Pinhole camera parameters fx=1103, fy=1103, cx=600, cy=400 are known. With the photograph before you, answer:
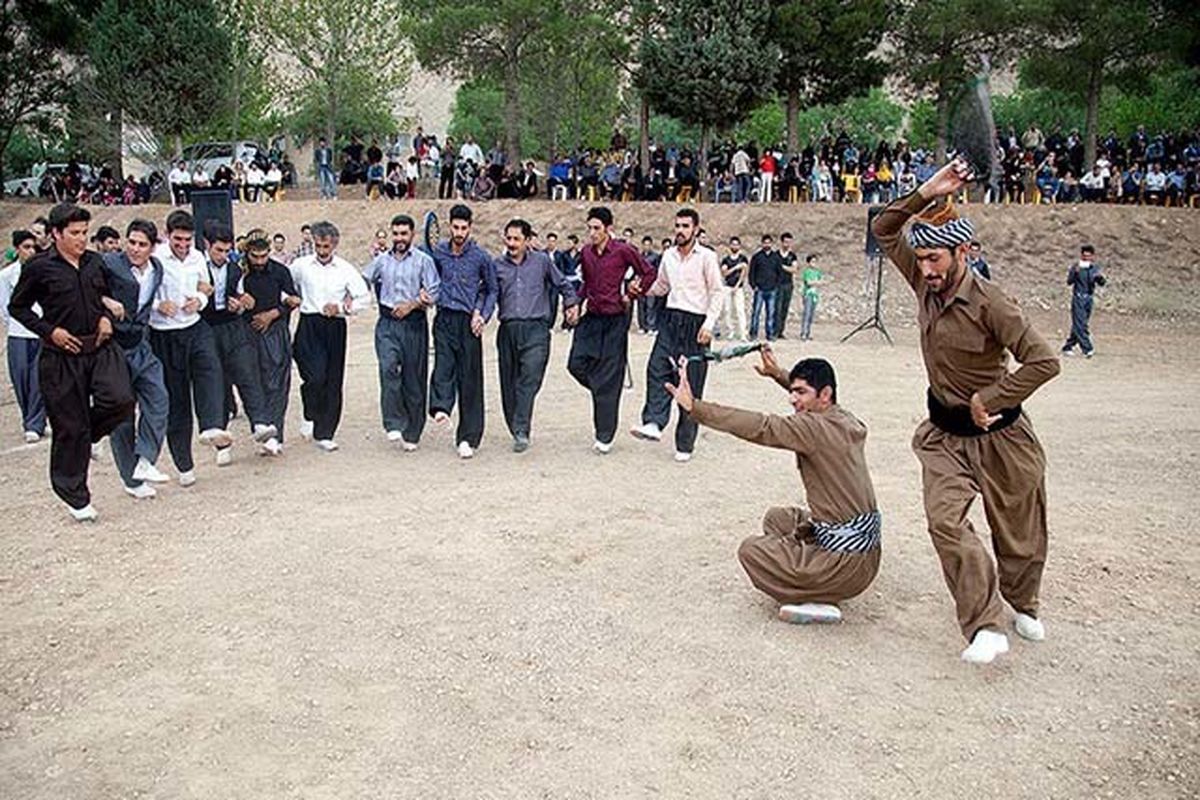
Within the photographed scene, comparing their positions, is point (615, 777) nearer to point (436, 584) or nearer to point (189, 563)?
point (436, 584)

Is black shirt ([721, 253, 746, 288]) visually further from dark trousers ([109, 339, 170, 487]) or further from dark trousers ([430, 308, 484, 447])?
dark trousers ([109, 339, 170, 487])

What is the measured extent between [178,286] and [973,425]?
5648 mm

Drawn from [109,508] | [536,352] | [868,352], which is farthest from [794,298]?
[109,508]

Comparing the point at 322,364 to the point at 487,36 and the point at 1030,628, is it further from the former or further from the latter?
the point at 487,36

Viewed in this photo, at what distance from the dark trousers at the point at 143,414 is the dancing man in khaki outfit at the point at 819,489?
415 centimetres

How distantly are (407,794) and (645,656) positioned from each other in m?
1.43

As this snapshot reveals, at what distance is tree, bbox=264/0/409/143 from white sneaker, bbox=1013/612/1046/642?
33.3 m

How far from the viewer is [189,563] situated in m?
6.30

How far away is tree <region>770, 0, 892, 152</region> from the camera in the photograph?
2788 cm

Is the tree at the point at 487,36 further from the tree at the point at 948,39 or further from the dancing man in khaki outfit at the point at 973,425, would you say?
the dancing man in khaki outfit at the point at 973,425

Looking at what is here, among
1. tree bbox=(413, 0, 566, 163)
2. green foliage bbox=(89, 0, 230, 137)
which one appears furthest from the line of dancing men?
green foliage bbox=(89, 0, 230, 137)

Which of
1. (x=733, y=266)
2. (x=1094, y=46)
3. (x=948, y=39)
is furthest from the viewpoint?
(x=948, y=39)

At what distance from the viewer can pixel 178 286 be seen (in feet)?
26.1

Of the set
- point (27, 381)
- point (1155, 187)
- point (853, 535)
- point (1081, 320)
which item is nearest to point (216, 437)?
point (27, 381)
